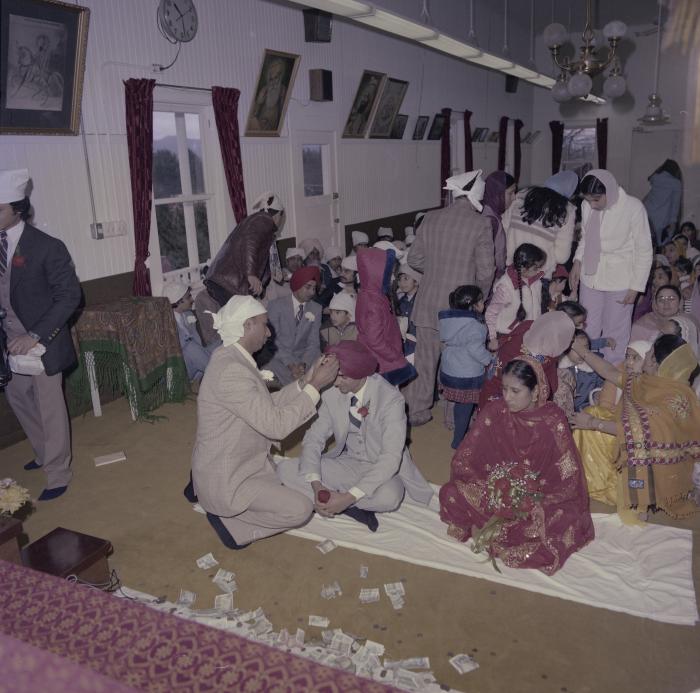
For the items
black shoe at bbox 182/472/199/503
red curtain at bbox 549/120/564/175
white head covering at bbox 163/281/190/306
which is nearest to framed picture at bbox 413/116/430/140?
red curtain at bbox 549/120/564/175

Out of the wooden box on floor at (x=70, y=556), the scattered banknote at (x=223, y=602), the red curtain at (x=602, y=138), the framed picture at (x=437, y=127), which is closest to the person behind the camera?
the wooden box on floor at (x=70, y=556)

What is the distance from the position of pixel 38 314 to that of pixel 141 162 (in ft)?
7.85

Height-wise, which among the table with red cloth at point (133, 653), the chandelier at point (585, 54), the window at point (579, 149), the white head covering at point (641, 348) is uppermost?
the chandelier at point (585, 54)

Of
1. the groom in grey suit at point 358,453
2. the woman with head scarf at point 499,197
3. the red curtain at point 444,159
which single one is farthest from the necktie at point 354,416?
the red curtain at point 444,159

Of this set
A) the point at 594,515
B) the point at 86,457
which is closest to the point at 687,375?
the point at 594,515

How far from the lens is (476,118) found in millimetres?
14141

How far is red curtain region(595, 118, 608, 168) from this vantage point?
604 inches

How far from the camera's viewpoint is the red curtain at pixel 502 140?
49.9 feet

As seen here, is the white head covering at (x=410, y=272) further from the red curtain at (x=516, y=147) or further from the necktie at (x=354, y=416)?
the red curtain at (x=516, y=147)

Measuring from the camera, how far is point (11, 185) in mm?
4070

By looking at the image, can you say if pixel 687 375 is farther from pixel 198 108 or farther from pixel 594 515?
pixel 198 108

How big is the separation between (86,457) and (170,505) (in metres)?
1.15

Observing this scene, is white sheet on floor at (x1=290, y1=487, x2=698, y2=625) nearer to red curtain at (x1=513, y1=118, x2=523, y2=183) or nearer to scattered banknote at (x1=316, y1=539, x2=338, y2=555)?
scattered banknote at (x1=316, y1=539, x2=338, y2=555)

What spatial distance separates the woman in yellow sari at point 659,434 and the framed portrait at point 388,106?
24.7 ft
